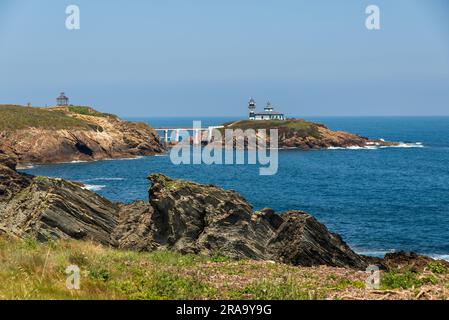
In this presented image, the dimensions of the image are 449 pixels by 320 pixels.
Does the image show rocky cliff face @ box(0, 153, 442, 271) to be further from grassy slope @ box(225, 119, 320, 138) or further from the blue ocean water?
grassy slope @ box(225, 119, 320, 138)

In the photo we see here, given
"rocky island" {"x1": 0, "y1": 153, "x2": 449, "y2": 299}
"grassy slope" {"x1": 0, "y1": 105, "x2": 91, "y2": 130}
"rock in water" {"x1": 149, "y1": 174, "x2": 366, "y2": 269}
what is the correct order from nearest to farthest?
"rocky island" {"x1": 0, "y1": 153, "x2": 449, "y2": 299} → "rock in water" {"x1": 149, "y1": 174, "x2": 366, "y2": 269} → "grassy slope" {"x1": 0, "y1": 105, "x2": 91, "y2": 130}

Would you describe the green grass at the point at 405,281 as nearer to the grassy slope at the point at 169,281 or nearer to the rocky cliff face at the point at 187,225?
the grassy slope at the point at 169,281

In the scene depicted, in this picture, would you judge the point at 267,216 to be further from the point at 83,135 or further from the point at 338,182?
the point at 83,135

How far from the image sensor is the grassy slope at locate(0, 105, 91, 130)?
129125mm

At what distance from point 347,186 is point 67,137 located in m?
72.8

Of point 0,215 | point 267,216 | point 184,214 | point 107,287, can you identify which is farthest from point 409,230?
point 107,287

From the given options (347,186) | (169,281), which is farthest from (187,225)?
(347,186)

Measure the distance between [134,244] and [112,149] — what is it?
109 meters

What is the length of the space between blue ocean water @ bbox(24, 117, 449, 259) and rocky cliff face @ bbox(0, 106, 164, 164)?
25.7 feet

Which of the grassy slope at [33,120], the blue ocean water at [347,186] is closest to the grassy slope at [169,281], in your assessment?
the blue ocean water at [347,186]

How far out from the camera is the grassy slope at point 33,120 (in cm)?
12912

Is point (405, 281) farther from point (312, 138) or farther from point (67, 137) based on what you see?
point (312, 138)

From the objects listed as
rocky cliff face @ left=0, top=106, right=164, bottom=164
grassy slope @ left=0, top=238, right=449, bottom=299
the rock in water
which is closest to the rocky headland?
rocky cliff face @ left=0, top=106, right=164, bottom=164

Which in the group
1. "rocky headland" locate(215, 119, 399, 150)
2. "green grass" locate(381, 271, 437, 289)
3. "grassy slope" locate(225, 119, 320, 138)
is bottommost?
"green grass" locate(381, 271, 437, 289)
